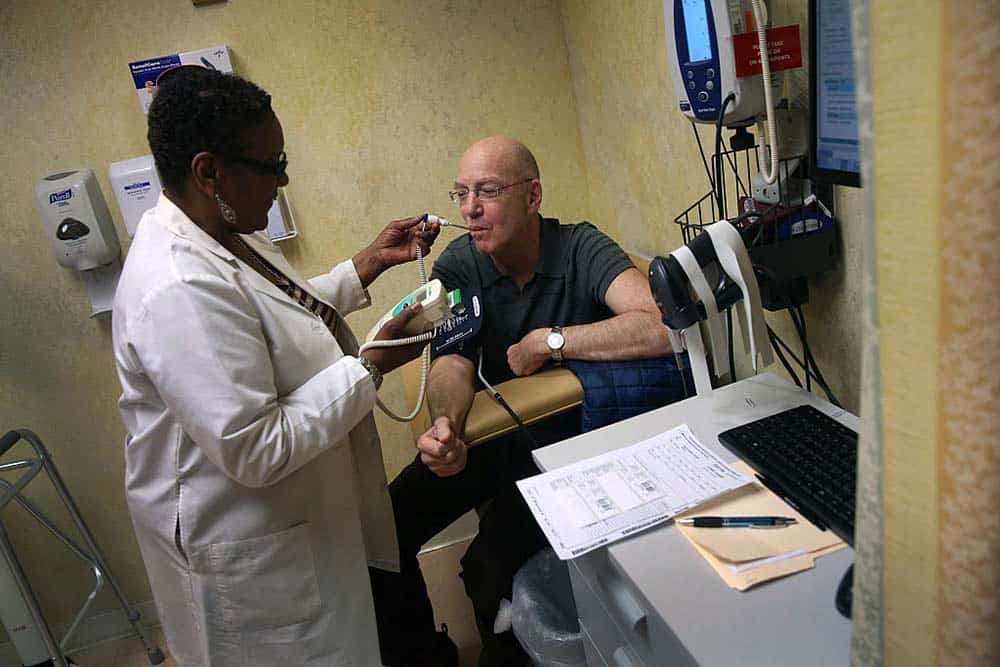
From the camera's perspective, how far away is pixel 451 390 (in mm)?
1580

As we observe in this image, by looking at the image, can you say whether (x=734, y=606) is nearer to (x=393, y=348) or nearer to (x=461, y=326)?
(x=393, y=348)

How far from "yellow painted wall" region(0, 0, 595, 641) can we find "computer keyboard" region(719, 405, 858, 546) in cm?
158

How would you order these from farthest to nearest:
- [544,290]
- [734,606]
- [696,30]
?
[544,290], [696,30], [734,606]

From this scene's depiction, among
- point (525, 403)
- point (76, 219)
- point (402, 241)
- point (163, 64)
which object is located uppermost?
point (163, 64)

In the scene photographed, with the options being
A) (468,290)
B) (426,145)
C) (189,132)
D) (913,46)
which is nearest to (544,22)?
(426,145)

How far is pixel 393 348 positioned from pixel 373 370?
9 centimetres

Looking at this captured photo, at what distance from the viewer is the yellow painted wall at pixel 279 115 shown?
205 cm

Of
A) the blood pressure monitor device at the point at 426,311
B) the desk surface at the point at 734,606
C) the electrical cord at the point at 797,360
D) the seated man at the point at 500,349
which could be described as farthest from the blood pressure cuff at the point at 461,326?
the desk surface at the point at 734,606

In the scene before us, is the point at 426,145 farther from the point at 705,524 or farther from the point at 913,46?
the point at 913,46

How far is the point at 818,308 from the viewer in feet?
3.94

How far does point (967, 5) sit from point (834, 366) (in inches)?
40.3

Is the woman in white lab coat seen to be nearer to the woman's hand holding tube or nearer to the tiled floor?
the woman's hand holding tube

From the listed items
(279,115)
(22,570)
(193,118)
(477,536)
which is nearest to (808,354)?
(477,536)

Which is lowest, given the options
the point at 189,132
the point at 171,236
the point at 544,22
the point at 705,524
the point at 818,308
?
the point at 705,524
